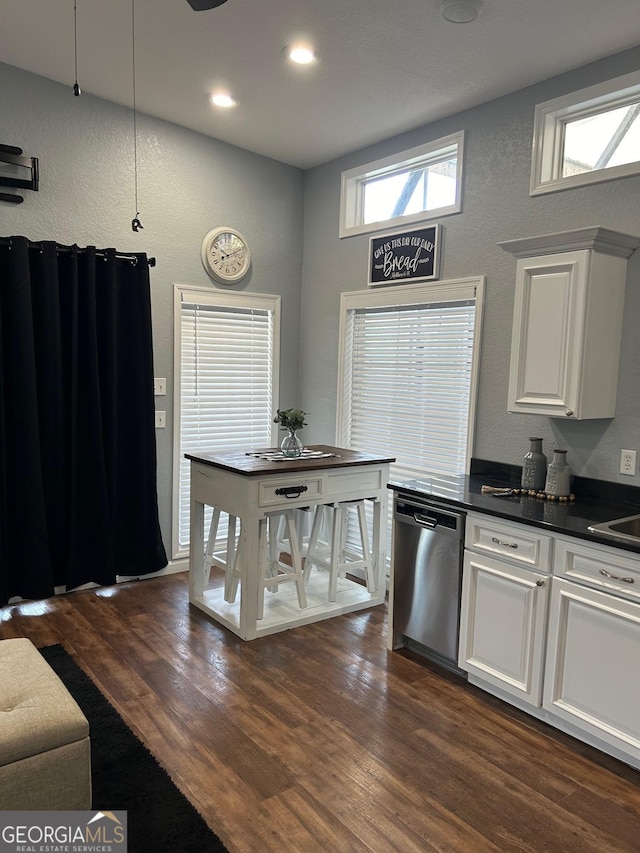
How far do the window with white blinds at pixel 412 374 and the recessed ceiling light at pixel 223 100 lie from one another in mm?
1478

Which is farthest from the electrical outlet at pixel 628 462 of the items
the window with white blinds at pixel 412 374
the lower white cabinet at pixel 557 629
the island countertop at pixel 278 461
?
the island countertop at pixel 278 461

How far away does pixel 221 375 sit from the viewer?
15.1 ft

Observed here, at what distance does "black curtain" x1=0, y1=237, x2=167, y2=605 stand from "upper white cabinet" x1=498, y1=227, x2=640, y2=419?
2.37m

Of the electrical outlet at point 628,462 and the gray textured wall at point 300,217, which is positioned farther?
the gray textured wall at point 300,217

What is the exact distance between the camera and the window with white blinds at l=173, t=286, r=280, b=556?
4406mm

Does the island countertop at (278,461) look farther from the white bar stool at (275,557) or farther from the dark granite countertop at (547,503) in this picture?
the dark granite countertop at (547,503)

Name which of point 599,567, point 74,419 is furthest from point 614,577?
point 74,419

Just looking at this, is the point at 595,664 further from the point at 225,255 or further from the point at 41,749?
the point at 225,255

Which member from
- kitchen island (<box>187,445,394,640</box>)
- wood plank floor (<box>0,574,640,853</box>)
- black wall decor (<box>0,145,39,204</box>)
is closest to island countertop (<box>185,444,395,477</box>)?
kitchen island (<box>187,445,394,640</box>)

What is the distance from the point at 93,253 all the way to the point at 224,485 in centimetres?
165

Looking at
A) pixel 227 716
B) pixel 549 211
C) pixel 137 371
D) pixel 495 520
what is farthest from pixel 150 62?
pixel 227 716

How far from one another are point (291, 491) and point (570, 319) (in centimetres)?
170

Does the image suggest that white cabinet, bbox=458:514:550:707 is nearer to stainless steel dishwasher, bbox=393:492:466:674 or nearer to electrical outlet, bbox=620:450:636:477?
stainless steel dishwasher, bbox=393:492:466:674

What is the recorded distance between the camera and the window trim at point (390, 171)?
12.2 feet
